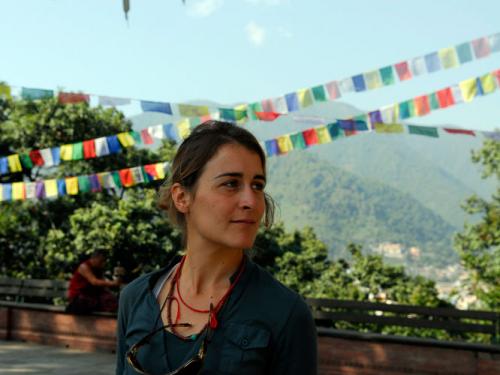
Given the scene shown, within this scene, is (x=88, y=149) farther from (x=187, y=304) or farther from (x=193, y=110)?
(x=187, y=304)

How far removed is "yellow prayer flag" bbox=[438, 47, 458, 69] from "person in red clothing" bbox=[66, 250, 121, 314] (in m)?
4.37

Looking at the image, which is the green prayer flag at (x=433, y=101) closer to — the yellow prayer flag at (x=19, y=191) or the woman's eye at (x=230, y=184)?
the woman's eye at (x=230, y=184)

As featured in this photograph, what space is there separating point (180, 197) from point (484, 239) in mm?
29156

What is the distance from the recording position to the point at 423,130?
9766mm

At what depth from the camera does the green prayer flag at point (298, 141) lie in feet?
36.2

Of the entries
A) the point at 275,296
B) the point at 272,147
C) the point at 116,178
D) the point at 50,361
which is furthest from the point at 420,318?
the point at 116,178

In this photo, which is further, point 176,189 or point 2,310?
point 2,310

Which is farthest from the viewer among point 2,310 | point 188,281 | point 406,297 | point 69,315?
point 406,297

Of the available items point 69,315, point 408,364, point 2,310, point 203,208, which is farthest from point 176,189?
point 2,310

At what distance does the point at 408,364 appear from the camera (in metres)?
7.31

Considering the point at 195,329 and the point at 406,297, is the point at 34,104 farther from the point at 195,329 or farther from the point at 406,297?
the point at 195,329

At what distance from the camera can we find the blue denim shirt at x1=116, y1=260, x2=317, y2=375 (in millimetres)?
1406

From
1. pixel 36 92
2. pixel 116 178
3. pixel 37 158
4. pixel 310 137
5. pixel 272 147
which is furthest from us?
pixel 116 178

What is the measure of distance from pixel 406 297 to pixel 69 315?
1172 inches
